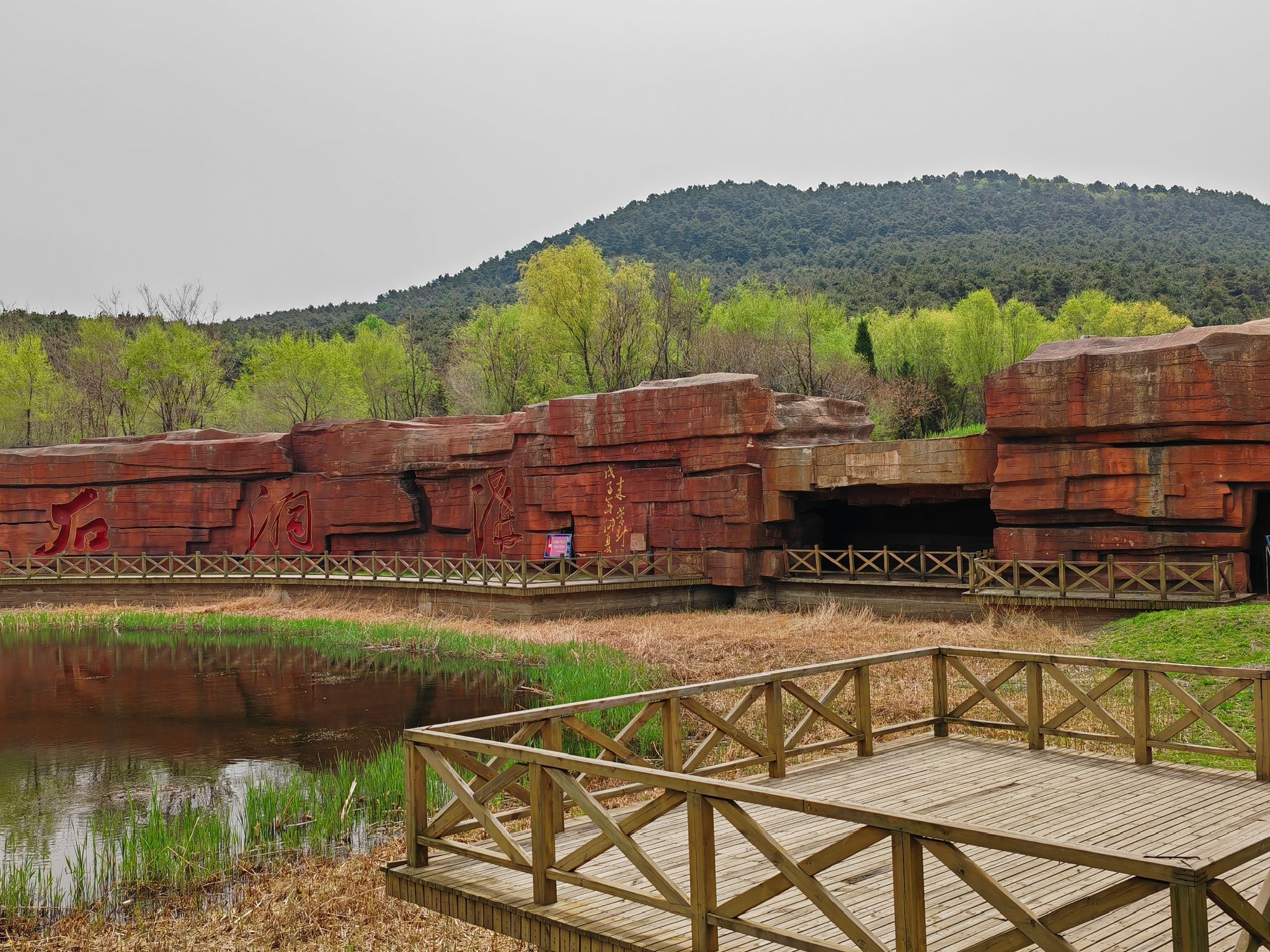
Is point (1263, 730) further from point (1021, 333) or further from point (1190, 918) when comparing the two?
point (1021, 333)

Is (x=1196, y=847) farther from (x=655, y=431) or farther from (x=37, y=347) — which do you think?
(x=37, y=347)

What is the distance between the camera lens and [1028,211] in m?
99.4

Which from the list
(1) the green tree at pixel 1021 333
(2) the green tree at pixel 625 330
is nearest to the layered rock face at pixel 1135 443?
(2) the green tree at pixel 625 330

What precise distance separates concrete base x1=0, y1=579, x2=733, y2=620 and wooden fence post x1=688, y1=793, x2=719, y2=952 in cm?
1833

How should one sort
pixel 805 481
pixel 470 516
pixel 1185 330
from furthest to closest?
pixel 470 516 < pixel 805 481 < pixel 1185 330

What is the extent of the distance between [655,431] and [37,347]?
30.7m

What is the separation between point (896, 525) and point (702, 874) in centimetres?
2276

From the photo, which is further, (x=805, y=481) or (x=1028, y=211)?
(x=1028, y=211)

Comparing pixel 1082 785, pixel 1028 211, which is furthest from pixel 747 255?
pixel 1082 785

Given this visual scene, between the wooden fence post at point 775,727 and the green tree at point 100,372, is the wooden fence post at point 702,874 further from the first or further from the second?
the green tree at point 100,372

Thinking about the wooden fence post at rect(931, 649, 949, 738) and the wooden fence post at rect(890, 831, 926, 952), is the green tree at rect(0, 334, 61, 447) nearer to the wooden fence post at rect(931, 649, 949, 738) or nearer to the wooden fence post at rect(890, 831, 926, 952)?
the wooden fence post at rect(931, 649, 949, 738)

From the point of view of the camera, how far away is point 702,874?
4.93 meters

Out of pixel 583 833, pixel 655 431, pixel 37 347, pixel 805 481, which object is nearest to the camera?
pixel 583 833

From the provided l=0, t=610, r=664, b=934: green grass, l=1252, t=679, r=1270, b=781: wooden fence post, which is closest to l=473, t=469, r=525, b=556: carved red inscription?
l=0, t=610, r=664, b=934: green grass
